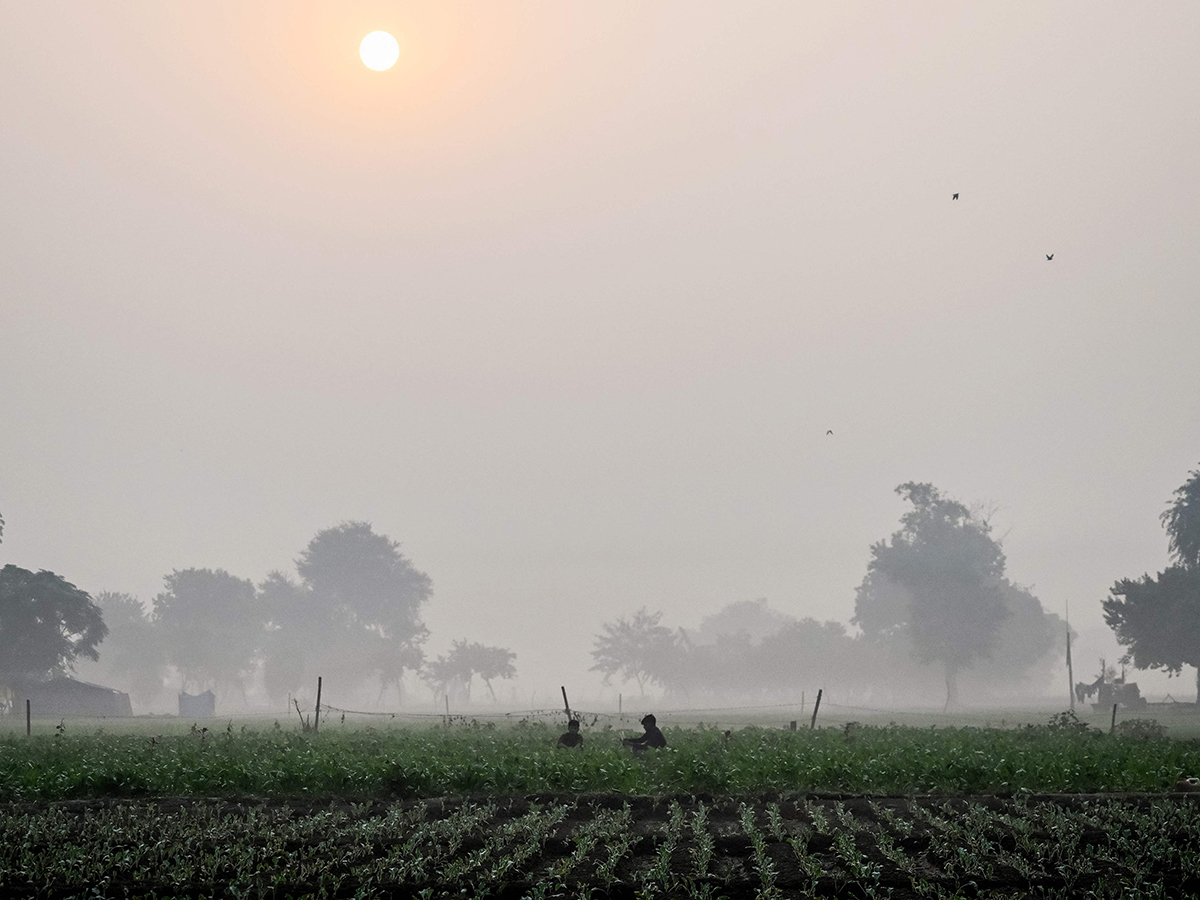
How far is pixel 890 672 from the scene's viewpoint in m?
118

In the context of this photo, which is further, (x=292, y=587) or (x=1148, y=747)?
(x=292, y=587)

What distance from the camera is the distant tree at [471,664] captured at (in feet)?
454

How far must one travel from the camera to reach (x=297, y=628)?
413 feet

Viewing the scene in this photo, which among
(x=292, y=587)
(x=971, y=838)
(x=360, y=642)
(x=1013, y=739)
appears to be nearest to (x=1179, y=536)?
(x=1013, y=739)

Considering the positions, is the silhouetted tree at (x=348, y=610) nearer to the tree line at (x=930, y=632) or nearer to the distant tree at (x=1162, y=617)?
the tree line at (x=930, y=632)

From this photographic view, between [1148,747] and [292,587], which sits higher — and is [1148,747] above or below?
below

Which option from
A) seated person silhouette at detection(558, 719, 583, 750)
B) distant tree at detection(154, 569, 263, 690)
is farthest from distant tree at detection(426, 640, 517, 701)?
seated person silhouette at detection(558, 719, 583, 750)

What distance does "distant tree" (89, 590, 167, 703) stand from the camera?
119750mm

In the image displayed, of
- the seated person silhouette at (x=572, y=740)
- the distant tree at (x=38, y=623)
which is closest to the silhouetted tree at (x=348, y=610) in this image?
the distant tree at (x=38, y=623)

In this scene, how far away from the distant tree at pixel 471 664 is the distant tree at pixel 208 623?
27.7m

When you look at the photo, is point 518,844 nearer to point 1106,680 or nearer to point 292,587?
point 1106,680

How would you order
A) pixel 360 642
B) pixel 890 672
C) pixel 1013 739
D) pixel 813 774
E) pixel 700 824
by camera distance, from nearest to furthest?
pixel 700 824
pixel 813 774
pixel 1013 739
pixel 890 672
pixel 360 642

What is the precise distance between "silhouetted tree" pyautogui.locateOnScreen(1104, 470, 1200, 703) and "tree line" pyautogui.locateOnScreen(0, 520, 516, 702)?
86750 mm

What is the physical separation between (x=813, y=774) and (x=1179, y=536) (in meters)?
61.6
